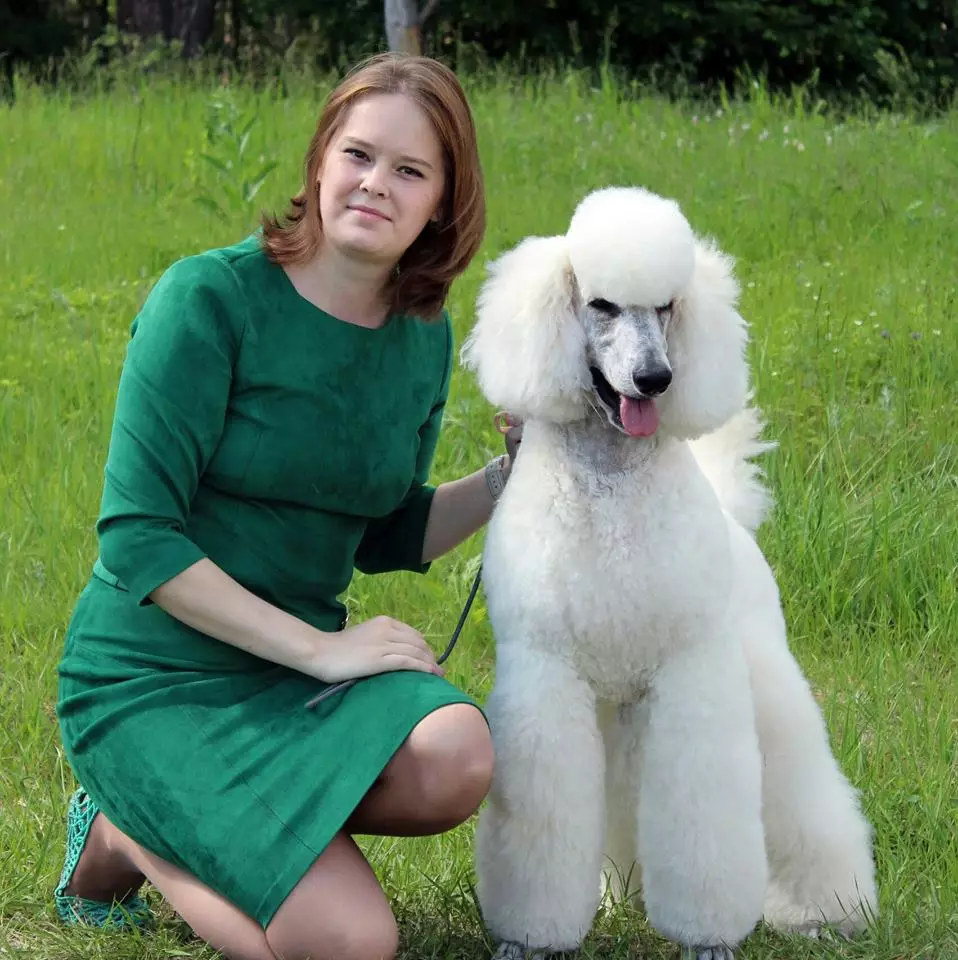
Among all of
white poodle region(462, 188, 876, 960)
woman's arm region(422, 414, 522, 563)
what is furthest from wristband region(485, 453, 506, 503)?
white poodle region(462, 188, 876, 960)

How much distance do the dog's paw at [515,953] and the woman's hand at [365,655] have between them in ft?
1.39

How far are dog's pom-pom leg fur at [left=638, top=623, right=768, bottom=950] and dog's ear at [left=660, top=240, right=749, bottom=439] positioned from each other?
0.31 meters

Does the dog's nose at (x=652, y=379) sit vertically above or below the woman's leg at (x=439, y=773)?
above

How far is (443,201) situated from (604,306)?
1.37 feet

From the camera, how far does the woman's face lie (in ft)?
6.92

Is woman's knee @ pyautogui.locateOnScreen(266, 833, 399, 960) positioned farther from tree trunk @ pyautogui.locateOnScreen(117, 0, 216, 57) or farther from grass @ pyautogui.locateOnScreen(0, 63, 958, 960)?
tree trunk @ pyautogui.locateOnScreen(117, 0, 216, 57)

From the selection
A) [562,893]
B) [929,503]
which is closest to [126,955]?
[562,893]

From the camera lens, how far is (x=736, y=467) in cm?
246

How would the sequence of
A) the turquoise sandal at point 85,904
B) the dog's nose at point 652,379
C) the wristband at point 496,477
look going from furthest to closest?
the wristband at point 496,477 → the turquoise sandal at point 85,904 → the dog's nose at point 652,379

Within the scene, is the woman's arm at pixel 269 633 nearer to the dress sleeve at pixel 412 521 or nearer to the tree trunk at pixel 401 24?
the dress sleeve at pixel 412 521

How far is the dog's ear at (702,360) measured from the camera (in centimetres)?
204

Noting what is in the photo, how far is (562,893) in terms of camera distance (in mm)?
2080

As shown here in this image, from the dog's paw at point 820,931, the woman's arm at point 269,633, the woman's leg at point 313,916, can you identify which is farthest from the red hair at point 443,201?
the dog's paw at point 820,931

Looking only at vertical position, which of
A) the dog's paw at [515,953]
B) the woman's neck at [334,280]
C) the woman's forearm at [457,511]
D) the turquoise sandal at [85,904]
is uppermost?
the woman's neck at [334,280]
